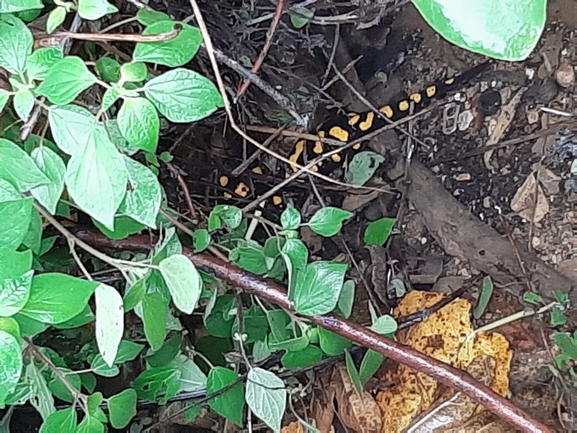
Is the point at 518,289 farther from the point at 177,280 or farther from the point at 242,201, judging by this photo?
the point at 177,280

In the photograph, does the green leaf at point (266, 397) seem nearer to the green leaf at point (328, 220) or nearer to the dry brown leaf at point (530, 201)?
the green leaf at point (328, 220)

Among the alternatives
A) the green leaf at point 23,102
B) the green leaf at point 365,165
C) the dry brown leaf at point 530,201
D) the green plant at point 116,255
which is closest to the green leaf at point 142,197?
the green plant at point 116,255

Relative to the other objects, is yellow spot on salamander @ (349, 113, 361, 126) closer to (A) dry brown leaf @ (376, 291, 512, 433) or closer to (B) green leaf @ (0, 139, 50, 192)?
(A) dry brown leaf @ (376, 291, 512, 433)

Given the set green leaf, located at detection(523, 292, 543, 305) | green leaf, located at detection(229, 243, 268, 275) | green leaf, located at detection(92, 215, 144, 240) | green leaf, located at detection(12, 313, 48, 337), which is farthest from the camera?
green leaf, located at detection(523, 292, 543, 305)

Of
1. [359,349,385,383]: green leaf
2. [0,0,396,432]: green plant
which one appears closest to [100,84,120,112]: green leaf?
[0,0,396,432]: green plant

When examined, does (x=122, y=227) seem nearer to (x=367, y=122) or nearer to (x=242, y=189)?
(x=242, y=189)

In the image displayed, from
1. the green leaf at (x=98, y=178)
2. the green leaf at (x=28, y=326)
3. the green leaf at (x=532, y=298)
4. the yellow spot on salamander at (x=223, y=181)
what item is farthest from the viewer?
the yellow spot on salamander at (x=223, y=181)
